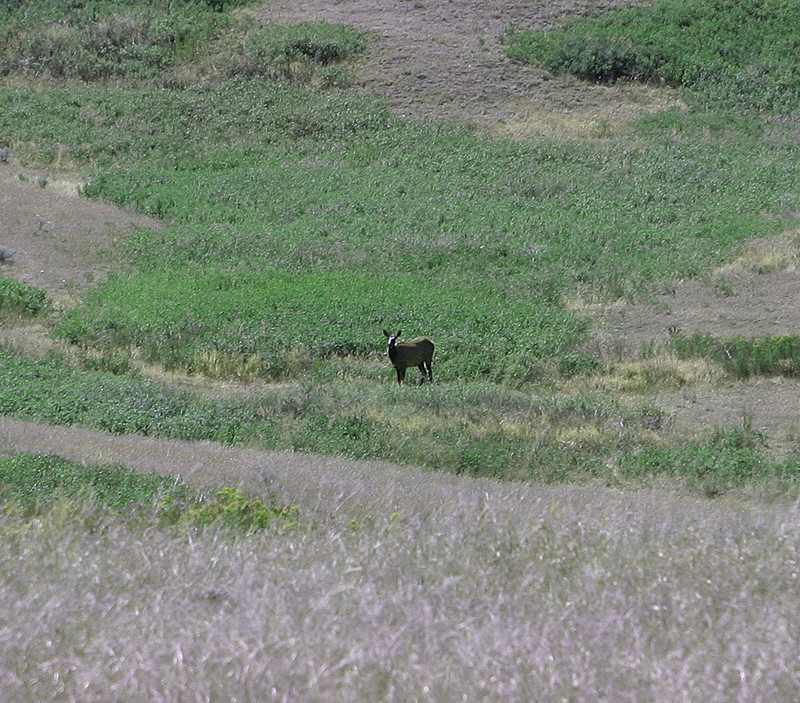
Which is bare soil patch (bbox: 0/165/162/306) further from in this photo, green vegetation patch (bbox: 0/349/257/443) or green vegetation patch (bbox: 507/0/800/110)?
green vegetation patch (bbox: 507/0/800/110)

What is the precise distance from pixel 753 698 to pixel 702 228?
24.8 meters

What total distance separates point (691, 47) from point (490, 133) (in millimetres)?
11684

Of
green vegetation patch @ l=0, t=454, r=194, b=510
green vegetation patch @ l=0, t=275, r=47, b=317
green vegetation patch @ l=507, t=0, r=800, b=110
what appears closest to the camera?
green vegetation patch @ l=0, t=454, r=194, b=510

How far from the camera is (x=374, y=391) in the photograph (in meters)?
16.7

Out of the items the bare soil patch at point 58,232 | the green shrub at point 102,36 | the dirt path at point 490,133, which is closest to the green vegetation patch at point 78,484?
the dirt path at point 490,133

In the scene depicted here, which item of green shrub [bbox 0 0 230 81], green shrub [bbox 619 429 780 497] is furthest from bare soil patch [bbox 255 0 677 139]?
Result: green shrub [bbox 619 429 780 497]

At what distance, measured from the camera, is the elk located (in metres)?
17.8

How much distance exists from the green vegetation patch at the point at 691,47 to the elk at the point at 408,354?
26366 mm

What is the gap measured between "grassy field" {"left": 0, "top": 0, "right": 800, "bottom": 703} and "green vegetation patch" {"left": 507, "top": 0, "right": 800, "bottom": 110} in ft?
0.65

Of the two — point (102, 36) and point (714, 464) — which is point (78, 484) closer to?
point (714, 464)

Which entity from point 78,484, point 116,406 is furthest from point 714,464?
point 116,406

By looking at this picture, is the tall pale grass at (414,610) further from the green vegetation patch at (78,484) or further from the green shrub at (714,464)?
the green shrub at (714,464)

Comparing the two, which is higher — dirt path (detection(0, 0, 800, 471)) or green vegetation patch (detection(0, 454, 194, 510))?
green vegetation patch (detection(0, 454, 194, 510))

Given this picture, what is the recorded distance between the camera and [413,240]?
2689 centimetres
